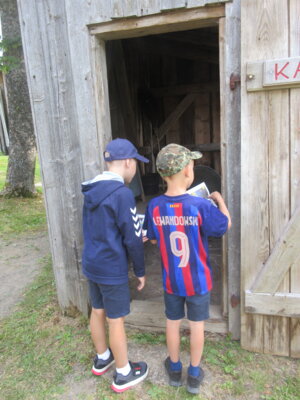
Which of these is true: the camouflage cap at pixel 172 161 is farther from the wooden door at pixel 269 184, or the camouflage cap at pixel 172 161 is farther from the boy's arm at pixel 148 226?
the wooden door at pixel 269 184

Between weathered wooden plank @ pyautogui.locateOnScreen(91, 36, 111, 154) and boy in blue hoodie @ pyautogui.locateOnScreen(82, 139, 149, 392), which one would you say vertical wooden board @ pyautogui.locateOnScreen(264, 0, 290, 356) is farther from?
weathered wooden plank @ pyautogui.locateOnScreen(91, 36, 111, 154)

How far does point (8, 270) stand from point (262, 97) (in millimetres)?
3874

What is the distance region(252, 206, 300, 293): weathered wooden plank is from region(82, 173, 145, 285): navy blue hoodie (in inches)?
34.4

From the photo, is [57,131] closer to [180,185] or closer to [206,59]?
[180,185]

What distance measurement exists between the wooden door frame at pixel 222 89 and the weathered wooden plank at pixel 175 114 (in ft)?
12.7

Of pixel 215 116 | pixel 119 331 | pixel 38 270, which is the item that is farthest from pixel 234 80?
pixel 215 116

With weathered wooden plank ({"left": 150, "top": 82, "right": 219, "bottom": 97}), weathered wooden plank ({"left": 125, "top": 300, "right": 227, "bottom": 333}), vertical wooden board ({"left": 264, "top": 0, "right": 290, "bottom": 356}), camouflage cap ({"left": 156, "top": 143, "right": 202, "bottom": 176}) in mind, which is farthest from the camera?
weathered wooden plank ({"left": 150, "top": 82, "right": 219, "bottom": 97})

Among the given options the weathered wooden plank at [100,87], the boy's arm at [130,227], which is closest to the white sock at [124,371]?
the boy's arm at [130,227]

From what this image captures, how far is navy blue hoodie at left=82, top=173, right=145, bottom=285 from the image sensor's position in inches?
82.2

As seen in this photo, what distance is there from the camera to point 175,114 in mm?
6516

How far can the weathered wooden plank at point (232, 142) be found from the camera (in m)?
2.23

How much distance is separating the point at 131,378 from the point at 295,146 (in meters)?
1.90

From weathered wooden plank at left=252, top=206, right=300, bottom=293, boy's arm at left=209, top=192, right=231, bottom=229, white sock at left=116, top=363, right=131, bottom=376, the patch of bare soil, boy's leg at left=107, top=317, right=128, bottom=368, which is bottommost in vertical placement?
the patch of bare soil

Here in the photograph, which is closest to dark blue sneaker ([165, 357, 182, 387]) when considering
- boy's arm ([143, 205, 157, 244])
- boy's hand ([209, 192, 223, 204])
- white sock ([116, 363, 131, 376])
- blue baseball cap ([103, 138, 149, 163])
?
white sock ([116, 363, 131, 376])
